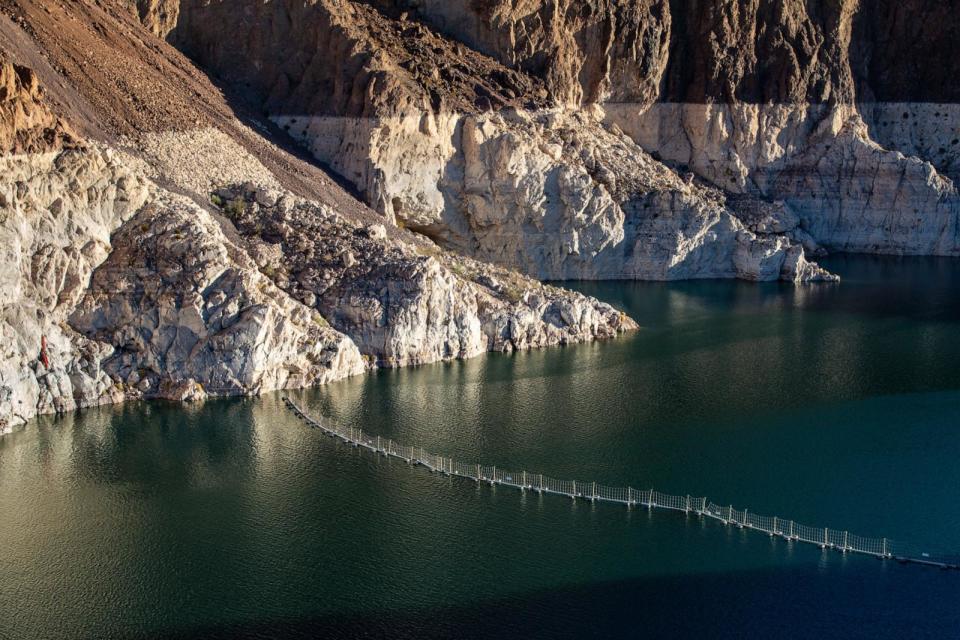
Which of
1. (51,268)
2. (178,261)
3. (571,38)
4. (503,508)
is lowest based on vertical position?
(503,508)

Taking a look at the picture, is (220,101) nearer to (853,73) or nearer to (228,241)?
(228,241)

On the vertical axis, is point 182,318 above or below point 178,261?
below

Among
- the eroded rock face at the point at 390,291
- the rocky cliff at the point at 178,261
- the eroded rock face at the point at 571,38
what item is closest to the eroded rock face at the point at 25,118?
the rocky cliff at the point at 178,261

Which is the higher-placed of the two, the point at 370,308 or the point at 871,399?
the point at 370,308

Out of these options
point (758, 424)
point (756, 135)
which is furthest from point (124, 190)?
point (756, 135)

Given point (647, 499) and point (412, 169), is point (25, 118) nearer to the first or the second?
point (647, 499)

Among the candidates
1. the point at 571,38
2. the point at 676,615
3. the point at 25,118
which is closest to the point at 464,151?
the point at 571,38

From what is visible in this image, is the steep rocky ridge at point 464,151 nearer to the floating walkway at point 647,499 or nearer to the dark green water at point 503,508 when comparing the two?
the dark green water at point 503,508
